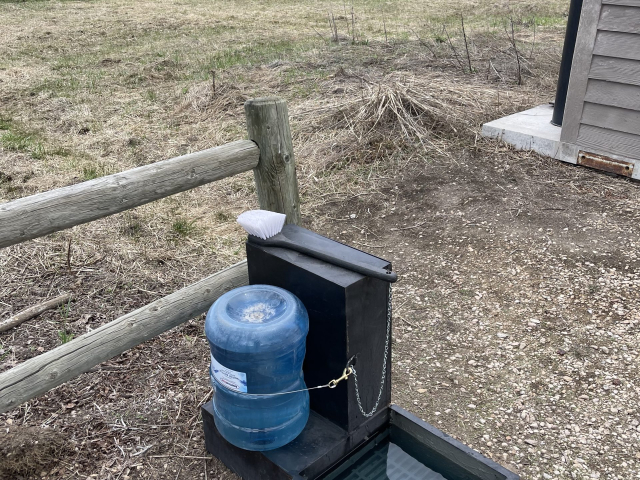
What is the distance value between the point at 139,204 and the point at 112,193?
18 cm

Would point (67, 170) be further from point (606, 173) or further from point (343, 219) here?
point (606, 173)

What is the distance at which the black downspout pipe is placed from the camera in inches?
217

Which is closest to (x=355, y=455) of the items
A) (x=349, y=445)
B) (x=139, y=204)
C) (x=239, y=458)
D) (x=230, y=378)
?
(x=349, y=445)

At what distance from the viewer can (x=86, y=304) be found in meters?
3.84

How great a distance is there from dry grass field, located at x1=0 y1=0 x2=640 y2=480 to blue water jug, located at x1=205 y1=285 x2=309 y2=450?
44 cm

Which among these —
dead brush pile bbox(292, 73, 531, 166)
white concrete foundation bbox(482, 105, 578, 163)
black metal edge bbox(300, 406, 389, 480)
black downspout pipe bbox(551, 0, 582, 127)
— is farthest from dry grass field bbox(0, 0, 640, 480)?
black downspout pipe bbox(551, 0, 582, 127)

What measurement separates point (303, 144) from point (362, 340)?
14.1 ft

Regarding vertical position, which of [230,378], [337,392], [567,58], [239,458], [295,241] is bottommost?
[239,458]

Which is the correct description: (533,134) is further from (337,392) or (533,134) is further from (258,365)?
(258,365)

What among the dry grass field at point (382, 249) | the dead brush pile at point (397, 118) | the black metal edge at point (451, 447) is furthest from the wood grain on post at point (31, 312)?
the dead brush pile at point (397, 118)

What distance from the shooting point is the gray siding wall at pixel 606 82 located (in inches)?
188

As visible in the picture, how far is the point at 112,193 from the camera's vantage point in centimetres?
253

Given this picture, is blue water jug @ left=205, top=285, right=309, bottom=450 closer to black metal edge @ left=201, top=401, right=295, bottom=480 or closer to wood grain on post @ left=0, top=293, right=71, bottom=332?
black metal edge @ left=201, top=401, right=295, bottom=480

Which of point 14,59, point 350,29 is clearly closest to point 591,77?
point 350,29
